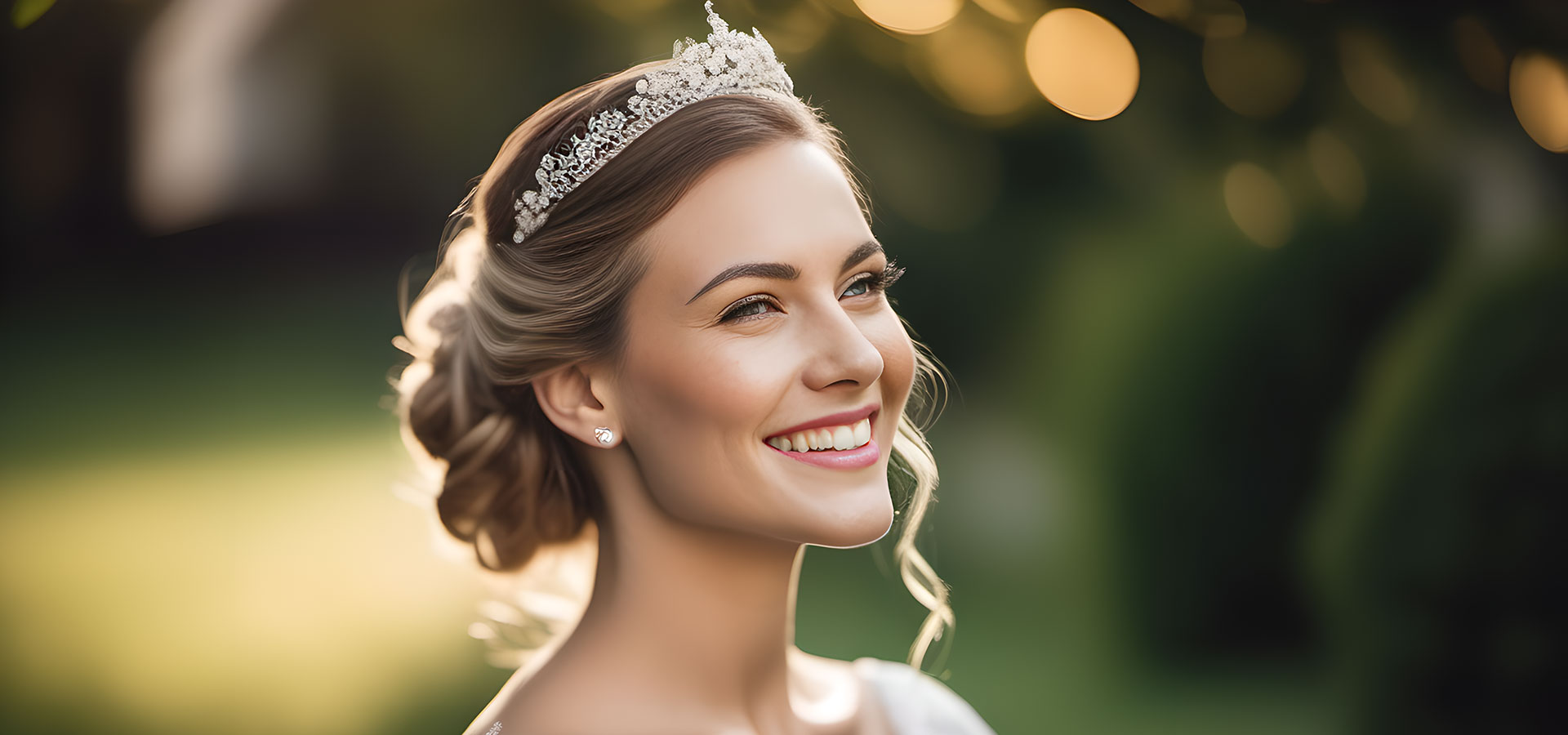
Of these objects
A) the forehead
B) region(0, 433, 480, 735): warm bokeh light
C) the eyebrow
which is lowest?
region(0, 433, 480, 735): warm bokeh light

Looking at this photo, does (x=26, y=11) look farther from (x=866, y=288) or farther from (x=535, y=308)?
(x=866, y=288)

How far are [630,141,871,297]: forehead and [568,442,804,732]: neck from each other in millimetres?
368

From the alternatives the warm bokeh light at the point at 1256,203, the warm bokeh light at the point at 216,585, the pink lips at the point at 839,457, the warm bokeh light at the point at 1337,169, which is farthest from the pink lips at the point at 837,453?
the warm bokeh light at the point at 1337,169

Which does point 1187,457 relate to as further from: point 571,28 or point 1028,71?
Result: point 571,28

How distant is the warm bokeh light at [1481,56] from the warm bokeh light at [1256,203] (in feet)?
2.45

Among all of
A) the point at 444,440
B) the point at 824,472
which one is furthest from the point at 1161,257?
the point at 444,440

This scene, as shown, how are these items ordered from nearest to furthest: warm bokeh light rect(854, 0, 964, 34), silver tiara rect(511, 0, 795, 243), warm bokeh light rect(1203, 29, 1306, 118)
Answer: silver tiara rect(511, 0, 795, 243) < warm bokeh light rect(854, 0, 964, 34) < warm bokeh light rect(1203, 29, 1306, 118)

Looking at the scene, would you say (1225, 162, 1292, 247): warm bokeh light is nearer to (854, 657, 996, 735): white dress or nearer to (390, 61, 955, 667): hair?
(390, 61, 955, 667): hair

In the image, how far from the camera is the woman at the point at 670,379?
1.66 meters

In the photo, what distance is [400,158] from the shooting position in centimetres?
262

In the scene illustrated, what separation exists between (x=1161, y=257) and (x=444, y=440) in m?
2.60

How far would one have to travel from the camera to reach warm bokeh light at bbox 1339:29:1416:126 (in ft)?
11.8

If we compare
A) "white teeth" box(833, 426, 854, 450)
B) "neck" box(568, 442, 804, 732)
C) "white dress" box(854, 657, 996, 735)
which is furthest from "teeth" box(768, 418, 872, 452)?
"white dress" box(854, 657, 996, 735)


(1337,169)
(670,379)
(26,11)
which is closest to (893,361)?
(670,379)
